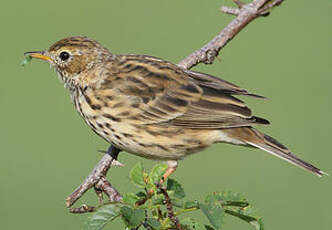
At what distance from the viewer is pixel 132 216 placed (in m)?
4.40

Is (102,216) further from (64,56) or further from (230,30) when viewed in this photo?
(230,30)

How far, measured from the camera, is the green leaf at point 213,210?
4.27m

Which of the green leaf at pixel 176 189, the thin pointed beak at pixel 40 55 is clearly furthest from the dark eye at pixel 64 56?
the green leaf at pixel 176 189

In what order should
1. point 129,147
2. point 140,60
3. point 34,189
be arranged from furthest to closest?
point 34,189, point 140,60, point 129,147

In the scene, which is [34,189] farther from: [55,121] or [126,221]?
[126,221]

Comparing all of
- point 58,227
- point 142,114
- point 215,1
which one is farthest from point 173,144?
point 215,1

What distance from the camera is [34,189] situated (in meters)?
11.1

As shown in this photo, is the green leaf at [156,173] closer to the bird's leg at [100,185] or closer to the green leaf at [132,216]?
the green leaf at [132,216]

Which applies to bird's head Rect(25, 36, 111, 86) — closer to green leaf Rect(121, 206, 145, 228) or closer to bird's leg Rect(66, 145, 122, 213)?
bird's leg Rect(66, 145, 122, 213)

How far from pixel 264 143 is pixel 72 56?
2.25m

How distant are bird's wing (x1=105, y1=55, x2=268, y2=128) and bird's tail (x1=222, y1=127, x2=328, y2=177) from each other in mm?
210

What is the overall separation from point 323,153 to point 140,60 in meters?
5.34

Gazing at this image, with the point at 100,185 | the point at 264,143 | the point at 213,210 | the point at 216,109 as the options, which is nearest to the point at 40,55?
the point at 100,185

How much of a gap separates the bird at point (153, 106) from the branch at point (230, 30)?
0.83 ft
